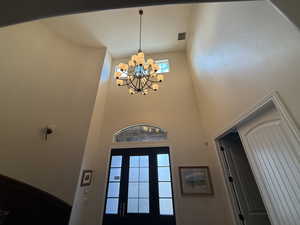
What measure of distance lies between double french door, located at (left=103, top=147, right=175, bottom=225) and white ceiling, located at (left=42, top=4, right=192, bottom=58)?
367 cm

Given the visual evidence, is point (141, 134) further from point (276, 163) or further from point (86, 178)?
point (276, 163)

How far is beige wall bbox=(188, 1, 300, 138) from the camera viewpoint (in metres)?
1.09

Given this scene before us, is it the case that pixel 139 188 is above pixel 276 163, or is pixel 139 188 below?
below

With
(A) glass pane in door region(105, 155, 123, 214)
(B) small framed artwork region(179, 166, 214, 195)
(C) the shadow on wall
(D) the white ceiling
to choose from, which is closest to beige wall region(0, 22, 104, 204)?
(C) the shadow on wall

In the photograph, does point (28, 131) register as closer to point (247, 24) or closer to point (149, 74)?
point (149, 74)

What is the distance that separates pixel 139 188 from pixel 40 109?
292cm

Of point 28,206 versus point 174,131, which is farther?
point 174,131

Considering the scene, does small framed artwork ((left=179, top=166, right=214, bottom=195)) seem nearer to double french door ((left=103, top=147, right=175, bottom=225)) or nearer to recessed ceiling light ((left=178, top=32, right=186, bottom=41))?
double french door ((left=103, top=147, right=175, bottom=225))

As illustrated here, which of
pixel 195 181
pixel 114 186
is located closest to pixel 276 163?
pixel 195 181

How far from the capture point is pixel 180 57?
479 centimetres

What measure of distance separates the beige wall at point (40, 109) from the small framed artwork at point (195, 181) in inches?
93.8

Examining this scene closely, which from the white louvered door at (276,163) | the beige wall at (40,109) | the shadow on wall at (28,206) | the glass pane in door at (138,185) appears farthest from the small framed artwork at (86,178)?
the white louvered door at (276,163)

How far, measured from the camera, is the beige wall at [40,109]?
2342 millimetres

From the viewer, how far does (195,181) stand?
297 cm
